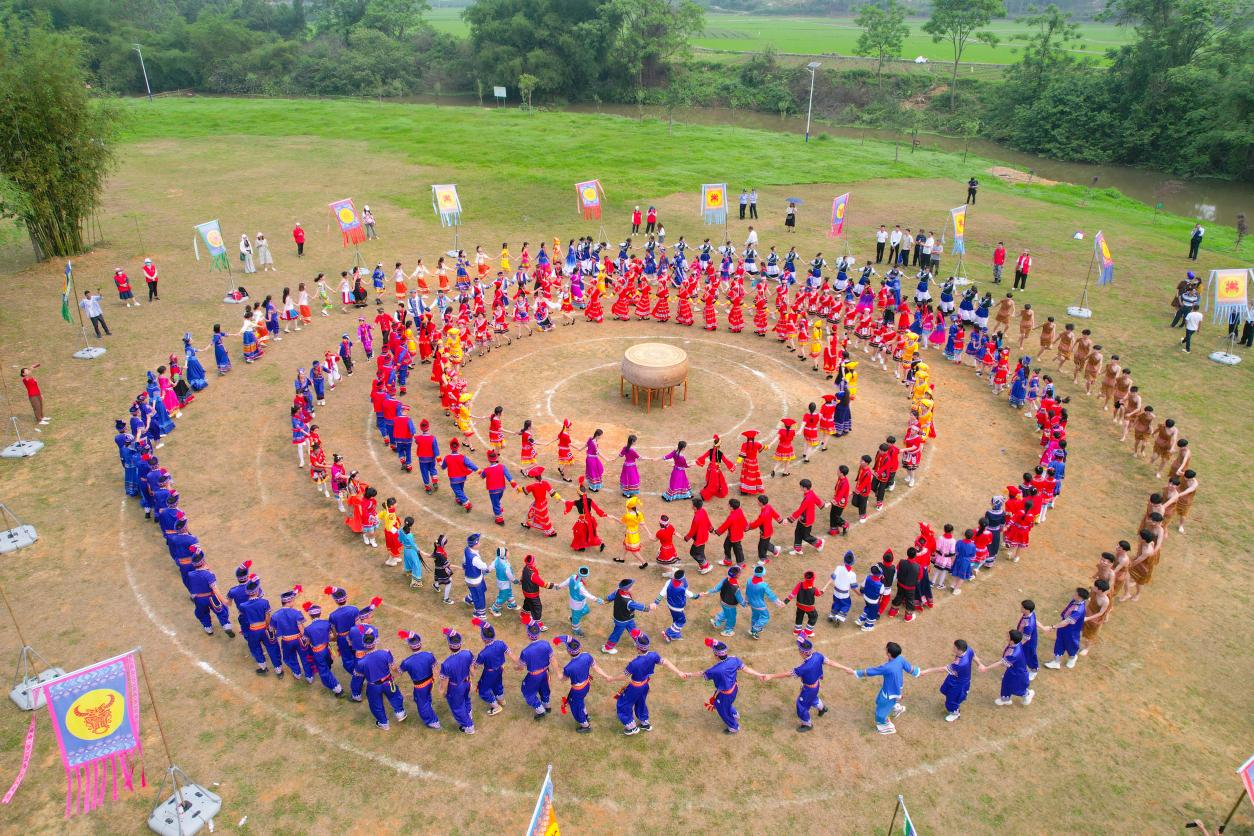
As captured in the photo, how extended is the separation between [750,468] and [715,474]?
0.96 metres

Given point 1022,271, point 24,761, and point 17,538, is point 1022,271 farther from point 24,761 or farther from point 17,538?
point 24,761

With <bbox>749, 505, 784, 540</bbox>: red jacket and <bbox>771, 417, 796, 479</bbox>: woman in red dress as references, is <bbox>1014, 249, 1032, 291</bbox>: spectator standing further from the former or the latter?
<bbox>749, 505, 784, 540</bbox>: red jacket

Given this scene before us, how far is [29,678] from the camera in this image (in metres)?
13.2

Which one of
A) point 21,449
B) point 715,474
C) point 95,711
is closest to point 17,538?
point 21,449

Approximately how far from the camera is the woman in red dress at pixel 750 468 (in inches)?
726

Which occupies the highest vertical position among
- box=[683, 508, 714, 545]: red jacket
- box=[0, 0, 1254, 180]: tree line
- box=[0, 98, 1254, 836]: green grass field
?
box=[0, 0, 1254, 180]: tree line

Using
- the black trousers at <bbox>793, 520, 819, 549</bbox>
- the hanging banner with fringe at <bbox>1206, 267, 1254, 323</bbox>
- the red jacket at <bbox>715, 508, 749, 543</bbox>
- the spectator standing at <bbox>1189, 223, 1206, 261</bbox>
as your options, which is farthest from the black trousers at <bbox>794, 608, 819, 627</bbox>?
the spectator standing at <bbox>1189, 223, 1206, 261</bbox>

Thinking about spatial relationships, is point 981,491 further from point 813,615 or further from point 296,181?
point 296,181

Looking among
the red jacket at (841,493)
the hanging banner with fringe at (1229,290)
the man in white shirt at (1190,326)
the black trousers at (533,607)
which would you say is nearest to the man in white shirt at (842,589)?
the red jacket at (841,493)

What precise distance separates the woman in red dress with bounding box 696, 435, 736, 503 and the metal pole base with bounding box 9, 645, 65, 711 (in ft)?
40.2

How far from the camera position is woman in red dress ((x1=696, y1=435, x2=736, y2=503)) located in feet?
59.6

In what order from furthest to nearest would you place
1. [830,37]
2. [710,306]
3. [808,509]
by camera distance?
1. [830,37]
2. [710,306]
3. [808,509]

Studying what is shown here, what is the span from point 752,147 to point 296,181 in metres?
30.1

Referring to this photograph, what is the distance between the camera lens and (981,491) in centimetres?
1945
